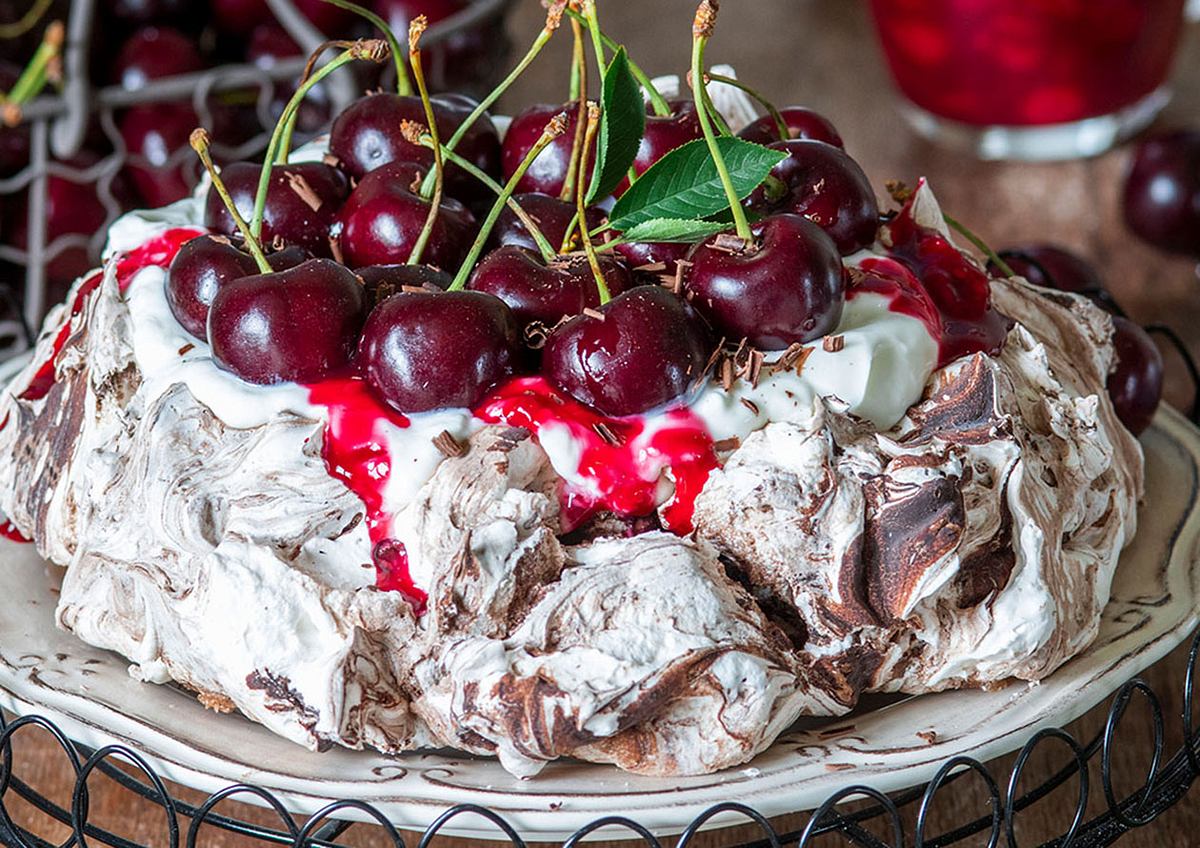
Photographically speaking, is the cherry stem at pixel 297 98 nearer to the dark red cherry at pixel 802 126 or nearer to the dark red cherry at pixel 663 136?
the dark red cherry at pixel 663 136

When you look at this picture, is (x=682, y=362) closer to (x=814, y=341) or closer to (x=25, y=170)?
(x=814, y=341)

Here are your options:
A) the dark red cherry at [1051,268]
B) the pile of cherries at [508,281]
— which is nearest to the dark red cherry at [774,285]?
the pile of cherries at [508,281]

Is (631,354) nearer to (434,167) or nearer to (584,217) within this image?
(584,217)

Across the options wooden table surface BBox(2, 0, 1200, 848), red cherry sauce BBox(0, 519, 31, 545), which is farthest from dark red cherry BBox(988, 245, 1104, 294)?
red cherry sauce BBox(0, 519, 31, 545)

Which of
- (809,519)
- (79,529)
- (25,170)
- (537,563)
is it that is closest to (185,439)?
(79,529)

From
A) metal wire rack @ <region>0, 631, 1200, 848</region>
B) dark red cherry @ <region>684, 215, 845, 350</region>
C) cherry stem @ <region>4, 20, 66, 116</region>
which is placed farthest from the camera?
cherry stem @ <region>4, 20, 66, 116</region>

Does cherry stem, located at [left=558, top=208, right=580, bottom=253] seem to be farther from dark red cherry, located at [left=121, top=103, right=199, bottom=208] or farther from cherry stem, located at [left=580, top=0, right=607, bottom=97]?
dark red cherry, located at [left=121, top=103, right=199, bottom=208]

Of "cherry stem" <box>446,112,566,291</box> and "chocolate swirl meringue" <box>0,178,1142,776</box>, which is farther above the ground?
"cherry stem" <box>446,112,566,291</box>
